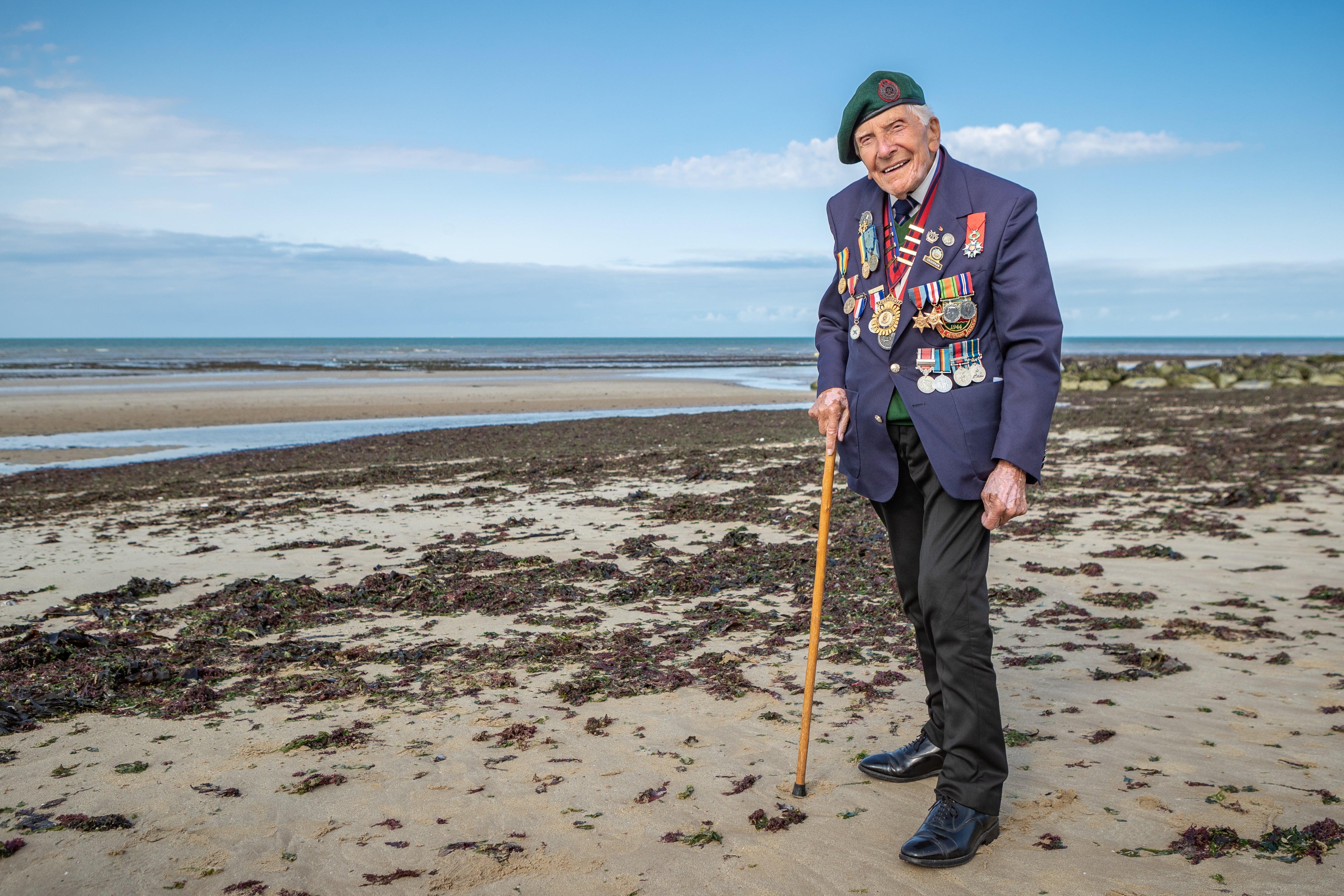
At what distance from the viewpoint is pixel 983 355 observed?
2816 millimetres

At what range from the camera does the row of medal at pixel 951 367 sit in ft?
9.22

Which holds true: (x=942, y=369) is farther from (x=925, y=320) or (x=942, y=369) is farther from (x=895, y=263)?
(x=895, y=263)

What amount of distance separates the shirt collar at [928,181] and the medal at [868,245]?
0.59ft

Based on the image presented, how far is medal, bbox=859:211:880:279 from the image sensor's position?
3.04 meters

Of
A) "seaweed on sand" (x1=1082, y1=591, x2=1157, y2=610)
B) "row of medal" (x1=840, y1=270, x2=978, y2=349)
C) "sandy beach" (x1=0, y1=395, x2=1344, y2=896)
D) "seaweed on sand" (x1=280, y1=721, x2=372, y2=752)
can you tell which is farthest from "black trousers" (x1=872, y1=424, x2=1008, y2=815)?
"seaweed on sand" (x1=1082, y1=591, x2=1157, y2=610)

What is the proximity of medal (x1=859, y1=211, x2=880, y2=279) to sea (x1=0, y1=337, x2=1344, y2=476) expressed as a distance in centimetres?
1433

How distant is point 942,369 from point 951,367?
3 cm

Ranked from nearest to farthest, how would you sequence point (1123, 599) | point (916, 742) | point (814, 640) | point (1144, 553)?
point (814, 640)
point (916, 742)
point (1123, 599)
point (1144, 553)

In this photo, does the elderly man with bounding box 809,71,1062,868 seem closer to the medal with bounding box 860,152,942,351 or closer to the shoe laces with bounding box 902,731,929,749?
the medal with bounding box 860,152,942,351

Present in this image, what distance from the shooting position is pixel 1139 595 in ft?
18.6

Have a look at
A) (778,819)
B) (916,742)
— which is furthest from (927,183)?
(778,819)

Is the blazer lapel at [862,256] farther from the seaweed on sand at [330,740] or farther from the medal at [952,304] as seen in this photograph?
the seaweed on sand at [330,740]

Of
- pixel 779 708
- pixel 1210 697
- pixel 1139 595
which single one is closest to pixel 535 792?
pixel 779 708

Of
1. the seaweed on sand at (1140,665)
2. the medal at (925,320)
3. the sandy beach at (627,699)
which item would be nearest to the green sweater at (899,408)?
the medal at (925,320)
